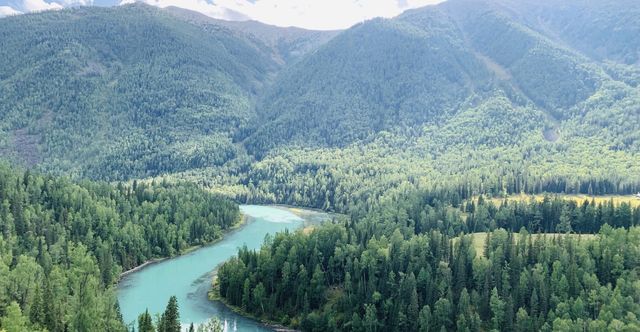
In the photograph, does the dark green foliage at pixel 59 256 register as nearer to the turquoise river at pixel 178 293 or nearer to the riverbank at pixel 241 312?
the turquoise river at pixel 178 293

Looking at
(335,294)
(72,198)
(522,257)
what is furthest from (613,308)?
(72,198)

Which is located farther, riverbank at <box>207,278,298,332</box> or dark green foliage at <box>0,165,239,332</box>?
riverbank at <box>207,278,298,332</box>

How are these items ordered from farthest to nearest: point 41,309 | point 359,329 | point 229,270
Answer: point 229,270, point 359,329, point 41,309

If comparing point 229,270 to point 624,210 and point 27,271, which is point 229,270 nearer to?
point 27,271

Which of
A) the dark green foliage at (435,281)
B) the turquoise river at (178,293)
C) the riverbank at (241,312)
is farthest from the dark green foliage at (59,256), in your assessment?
the dark green foliage at (435,281)

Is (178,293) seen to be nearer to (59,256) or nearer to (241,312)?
(241,312)

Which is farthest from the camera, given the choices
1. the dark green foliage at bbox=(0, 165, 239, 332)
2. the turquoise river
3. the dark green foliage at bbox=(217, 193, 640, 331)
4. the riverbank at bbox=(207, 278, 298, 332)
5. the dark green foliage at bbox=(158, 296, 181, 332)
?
the turquoise river

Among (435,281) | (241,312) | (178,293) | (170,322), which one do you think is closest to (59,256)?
(178,293)

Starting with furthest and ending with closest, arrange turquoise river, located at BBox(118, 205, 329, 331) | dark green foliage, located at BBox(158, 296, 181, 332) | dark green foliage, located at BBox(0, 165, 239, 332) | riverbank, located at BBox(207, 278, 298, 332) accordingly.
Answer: turquoise river, located at BBox(118, 205, 329, 331) → riverbank, located at BBox(207, 278, 298, 332) → dark green foliage, located at BBox(0, 165, 239, 332) → dark green foliage, located at BBox(158, 296, 181, 332)

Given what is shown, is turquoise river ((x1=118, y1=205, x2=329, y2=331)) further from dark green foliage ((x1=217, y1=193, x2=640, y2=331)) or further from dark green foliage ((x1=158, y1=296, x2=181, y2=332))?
dark green foliage ((x1=158, y1=296, x2=181, y2=332))

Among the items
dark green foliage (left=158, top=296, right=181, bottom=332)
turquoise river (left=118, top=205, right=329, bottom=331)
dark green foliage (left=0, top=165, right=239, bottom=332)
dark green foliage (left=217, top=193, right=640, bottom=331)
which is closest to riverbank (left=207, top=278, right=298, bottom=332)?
turquoise river (left=118, top=205, right=329, bottom=331)

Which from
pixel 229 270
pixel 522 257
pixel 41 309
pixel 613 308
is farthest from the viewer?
pixel 229 270
